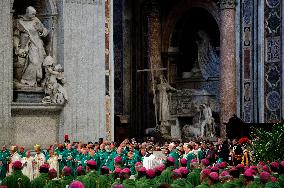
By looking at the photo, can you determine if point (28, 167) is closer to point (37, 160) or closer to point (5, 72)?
point (37, 160)

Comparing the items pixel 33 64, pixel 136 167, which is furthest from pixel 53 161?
pixel 136 167

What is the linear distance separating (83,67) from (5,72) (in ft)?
8.98

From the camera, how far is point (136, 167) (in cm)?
1595

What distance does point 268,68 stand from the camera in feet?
94.2

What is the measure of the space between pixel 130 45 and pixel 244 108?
7626mm

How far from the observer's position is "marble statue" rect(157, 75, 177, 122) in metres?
32.7

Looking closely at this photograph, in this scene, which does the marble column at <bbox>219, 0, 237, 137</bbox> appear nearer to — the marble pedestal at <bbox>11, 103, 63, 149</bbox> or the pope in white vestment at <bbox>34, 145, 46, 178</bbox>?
the marble pedestal at <bbox>11, 103, 63, 149</bbox>

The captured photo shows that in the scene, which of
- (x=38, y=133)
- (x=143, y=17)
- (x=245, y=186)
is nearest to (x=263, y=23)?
(x=143, y=17)

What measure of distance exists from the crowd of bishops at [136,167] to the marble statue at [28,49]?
110 inches

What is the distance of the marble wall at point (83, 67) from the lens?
23.7 metres

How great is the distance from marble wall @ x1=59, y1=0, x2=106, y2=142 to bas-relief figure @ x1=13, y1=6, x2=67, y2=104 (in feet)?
1.37

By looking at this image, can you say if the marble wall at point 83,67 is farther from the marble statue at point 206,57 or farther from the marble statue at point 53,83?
the marble statue at point 206,57

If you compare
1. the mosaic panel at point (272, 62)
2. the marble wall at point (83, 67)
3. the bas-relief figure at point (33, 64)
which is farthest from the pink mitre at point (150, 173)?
the mosaic panel at point (272, 62)

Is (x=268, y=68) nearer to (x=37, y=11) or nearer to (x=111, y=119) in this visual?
(x=111, y=119)
